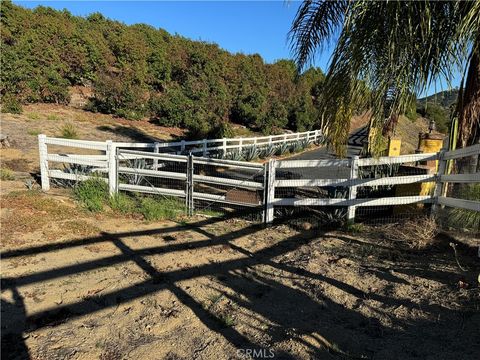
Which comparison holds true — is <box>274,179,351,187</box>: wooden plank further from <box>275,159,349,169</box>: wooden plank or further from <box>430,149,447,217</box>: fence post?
<box>430,149,447,217</box>: fence post

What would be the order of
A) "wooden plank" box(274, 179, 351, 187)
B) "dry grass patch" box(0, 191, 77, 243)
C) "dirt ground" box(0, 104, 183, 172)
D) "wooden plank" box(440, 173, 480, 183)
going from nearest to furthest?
1. "wooden plank" box(440, 173, 480, 183)
2. "dry grass patch" box(0, 191, 77, 243)
3. "wooden plank" box(274, 179, 351, 187)
4. "dirt ground" box(0, 104, 183, 172)

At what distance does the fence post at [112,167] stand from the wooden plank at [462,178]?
5.88 meters

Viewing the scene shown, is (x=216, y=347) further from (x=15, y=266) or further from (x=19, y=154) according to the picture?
(x=19, y=154)

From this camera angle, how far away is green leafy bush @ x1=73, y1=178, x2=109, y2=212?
7.01 m

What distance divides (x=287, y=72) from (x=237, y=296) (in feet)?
116

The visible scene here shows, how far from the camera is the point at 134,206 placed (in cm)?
725

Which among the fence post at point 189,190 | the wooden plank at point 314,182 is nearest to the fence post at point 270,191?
the wooden plank at point 314,182

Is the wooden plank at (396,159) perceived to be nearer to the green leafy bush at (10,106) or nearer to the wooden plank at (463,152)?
the wooden plank at (463,152)

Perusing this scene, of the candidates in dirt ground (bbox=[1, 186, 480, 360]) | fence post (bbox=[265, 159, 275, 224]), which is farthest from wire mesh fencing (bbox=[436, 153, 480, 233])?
fence post (bbox=[265, 159, 275, 224])

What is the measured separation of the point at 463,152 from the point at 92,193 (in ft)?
20.5

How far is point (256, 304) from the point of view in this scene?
12.7 ft

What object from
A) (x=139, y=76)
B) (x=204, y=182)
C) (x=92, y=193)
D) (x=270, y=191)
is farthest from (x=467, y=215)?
(x=139, y=76)

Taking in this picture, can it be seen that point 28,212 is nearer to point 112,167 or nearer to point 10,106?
point 112,167

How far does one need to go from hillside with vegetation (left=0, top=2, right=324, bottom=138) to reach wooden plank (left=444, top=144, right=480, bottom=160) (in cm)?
1513
